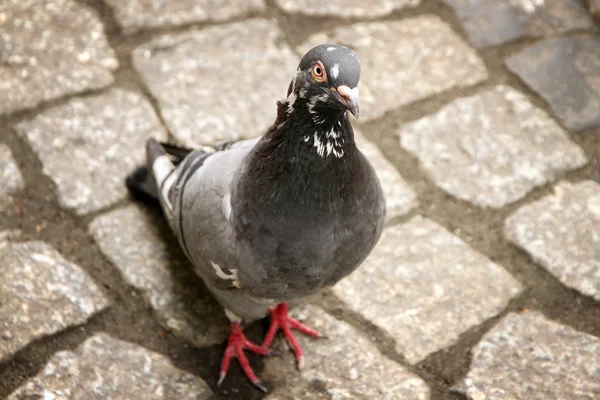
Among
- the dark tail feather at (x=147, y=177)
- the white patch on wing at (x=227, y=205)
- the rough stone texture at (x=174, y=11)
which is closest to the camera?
the white patch on wing at (x=227, y=205)

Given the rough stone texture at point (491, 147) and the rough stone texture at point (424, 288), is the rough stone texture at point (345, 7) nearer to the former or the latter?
the rough stone texture at point (491, 147)

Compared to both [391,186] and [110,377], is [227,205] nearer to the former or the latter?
[110,377]

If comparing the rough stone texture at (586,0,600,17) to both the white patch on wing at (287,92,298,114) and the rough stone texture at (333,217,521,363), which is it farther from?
the white patch on wing at (287,92,298,114)

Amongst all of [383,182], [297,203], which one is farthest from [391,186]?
[297,203]

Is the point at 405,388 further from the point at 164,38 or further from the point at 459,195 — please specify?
the point at 164,38

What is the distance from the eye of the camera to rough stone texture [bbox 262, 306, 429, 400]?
2.84m

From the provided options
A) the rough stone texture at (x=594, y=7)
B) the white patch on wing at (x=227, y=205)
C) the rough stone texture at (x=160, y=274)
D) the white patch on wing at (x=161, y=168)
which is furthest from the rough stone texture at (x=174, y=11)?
the rough stone texture at (x=594, y=7)

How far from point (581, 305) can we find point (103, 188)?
234 cm

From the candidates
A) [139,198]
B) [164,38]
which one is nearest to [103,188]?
[139,198]

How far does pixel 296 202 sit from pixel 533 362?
1290mm

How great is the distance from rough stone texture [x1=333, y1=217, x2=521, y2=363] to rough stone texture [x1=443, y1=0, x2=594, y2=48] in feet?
4.96

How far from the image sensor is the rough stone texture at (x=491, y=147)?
363 cm

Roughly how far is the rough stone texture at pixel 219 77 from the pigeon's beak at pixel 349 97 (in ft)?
5.37

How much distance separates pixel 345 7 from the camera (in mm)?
4387
